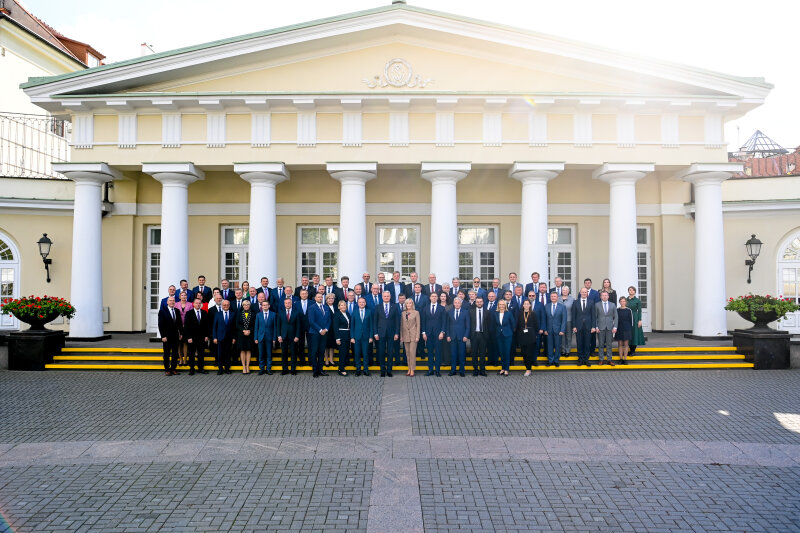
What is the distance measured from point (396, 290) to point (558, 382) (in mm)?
4414

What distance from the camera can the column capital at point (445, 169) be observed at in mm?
14625

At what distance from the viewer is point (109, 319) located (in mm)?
17500

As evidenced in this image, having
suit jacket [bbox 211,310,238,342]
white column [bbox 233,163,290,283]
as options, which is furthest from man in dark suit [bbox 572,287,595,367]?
white column [bbox 233,163,290,283]

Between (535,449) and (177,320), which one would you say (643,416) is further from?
(177,320)

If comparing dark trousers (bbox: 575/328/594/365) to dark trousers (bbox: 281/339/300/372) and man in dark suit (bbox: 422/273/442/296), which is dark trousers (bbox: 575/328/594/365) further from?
dark trousers (bbox: 281/339/300/372)

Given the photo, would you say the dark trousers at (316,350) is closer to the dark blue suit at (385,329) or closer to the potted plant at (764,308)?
the dark blue suit at (385,329)

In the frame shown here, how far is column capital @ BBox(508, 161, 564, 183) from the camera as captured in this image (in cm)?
1470

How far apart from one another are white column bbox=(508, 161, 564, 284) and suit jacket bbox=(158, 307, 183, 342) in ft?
30.0

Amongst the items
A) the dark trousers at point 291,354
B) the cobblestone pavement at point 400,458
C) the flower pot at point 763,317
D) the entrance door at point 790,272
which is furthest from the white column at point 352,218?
the entrance door at point 790,272

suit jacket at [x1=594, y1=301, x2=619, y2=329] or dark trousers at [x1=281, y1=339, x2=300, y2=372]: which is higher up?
suit jacket at [x1=594, y1=301, x2=619, y2=329]

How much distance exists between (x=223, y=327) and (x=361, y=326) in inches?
126

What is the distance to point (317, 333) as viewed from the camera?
11.8 metres

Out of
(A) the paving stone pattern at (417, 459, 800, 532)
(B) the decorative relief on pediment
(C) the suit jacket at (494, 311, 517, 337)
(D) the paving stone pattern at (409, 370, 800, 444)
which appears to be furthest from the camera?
(B) the decorative relief on pediment

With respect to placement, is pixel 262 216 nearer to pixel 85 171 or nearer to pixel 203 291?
pixel 203 291
